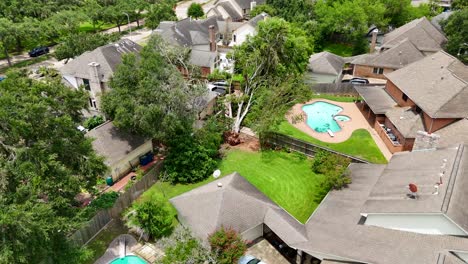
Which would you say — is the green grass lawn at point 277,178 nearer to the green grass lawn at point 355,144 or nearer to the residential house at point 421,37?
the green grass lawn at point 355,144

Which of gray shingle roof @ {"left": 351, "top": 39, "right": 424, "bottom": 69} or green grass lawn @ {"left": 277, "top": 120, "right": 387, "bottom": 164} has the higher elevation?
gray shingle roof @ {"left": 351, "top": 39, "right": 424, "bottom": 69}

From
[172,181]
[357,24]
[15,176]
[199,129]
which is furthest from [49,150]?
[357,24]

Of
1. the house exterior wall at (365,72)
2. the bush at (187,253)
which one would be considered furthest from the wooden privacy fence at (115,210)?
the house exterior wall at (365,72)

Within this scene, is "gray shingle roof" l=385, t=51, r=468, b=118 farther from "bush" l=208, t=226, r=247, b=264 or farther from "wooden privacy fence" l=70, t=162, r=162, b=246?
"wooden privacy fence" l=70, t=162, r=162, b=246

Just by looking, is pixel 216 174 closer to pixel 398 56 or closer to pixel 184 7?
pixel 398 56

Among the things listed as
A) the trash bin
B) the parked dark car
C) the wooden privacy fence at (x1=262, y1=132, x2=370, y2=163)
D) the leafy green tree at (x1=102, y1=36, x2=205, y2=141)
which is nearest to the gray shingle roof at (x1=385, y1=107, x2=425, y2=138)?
the wooden privacy fence at (x1=262, y1=132, x2=370, y2=163)

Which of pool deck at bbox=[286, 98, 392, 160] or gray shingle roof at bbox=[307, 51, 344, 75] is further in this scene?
gray shingle roof at bbox=[307, 51, 344, 75]

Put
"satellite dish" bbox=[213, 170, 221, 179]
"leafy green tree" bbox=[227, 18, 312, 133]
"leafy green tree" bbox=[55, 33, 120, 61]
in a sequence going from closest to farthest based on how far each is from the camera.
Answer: "satellite dish" bbox=[213, 170, 221, 179] → "leafy green tree" bbox=[227, 18, 312, 133] → "leafy green tree" bbox=[55, 33, 120, 61]
